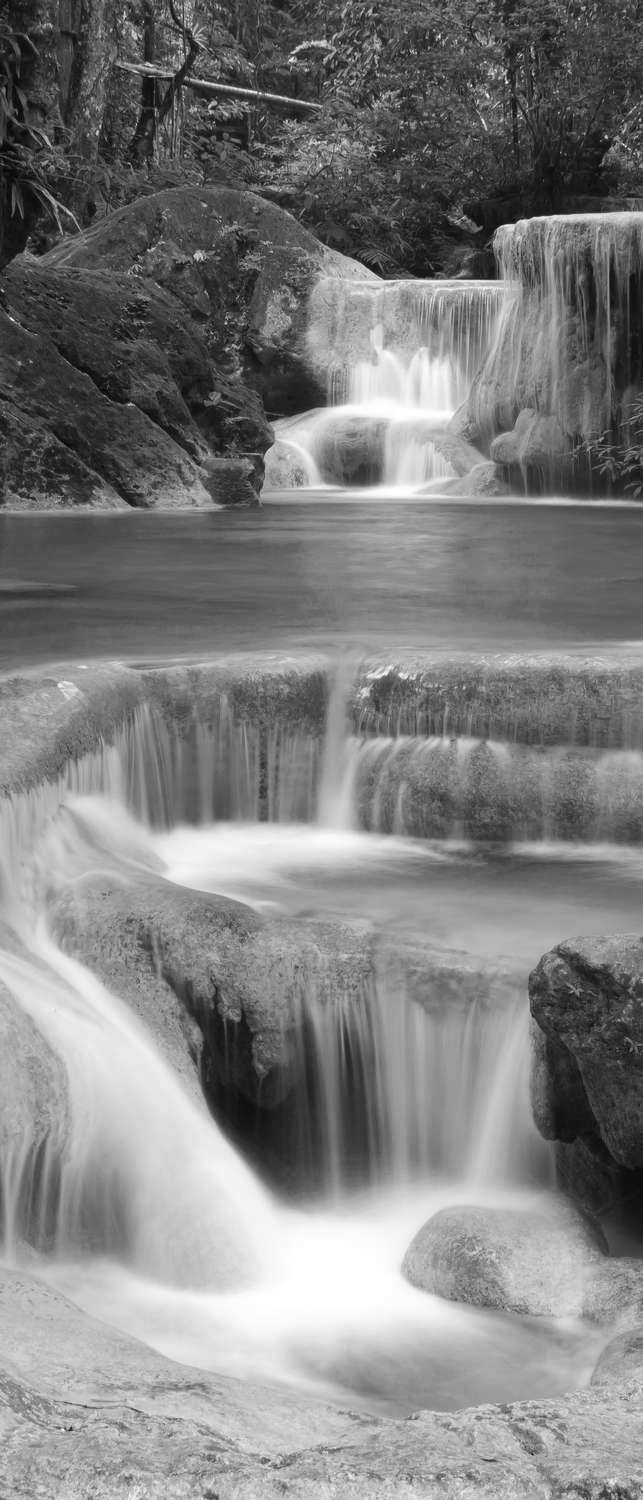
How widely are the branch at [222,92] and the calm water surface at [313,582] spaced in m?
13.5

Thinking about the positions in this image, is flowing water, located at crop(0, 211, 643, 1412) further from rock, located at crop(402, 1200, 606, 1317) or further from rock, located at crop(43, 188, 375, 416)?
rock, located at crop(43, 188, 375, 416)

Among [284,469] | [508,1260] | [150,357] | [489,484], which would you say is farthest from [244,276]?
[508,1260]

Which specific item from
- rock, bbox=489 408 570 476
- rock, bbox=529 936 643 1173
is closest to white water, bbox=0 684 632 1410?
rock, bbox=529 936 643 1173

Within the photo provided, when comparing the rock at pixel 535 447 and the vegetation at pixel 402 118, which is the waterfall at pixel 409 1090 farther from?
Result: the vegetation at pixel 402 118

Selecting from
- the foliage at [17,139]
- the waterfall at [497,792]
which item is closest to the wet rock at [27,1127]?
the waterfall at [497,792]

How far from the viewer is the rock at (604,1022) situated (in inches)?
147

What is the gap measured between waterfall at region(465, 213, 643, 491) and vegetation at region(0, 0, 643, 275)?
8.27 m

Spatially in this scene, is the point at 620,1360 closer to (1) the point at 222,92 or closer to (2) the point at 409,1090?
(2) the point at 409,1090

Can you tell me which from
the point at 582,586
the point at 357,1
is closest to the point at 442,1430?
the point at 582,586

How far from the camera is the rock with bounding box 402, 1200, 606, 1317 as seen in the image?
11.9 feet

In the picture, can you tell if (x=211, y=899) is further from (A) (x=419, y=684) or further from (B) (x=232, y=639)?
(B) (x=232, y=639)

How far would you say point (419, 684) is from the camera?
6.27 meters

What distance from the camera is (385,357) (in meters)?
19.7

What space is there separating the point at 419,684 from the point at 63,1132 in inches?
115
